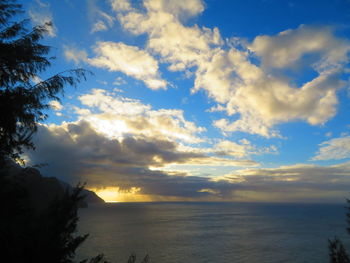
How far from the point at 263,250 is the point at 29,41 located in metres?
90.6

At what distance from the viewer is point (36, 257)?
32.6 ft

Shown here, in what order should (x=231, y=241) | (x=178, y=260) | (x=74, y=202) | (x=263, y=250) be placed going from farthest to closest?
(x=231, y=241)
(x=263, y=250)
(x=178, y=260)
(x=74, y=202)

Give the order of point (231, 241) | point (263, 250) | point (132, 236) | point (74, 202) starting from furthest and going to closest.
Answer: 1. point (132, 236)
2. point (231, 241)
3. point (263, 250)
4. point (74, 202)

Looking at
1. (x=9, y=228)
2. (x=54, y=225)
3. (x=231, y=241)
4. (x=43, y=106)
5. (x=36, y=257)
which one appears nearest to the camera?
(x=9, y=228)

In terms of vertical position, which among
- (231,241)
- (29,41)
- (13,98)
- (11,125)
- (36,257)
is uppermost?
(29,41)

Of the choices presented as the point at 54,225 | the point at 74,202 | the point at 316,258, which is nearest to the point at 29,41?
the point at 54,225

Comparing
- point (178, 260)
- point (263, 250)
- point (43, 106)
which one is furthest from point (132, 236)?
point (43, 106)

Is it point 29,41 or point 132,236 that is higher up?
point 29,41

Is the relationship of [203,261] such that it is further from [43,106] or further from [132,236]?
[43,106]

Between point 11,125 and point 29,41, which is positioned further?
point 29,41

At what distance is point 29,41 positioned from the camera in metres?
6.26

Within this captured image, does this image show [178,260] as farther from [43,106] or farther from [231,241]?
[43,106]

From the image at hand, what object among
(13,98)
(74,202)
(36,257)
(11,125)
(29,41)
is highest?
(29,41)

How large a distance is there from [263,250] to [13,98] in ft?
296
